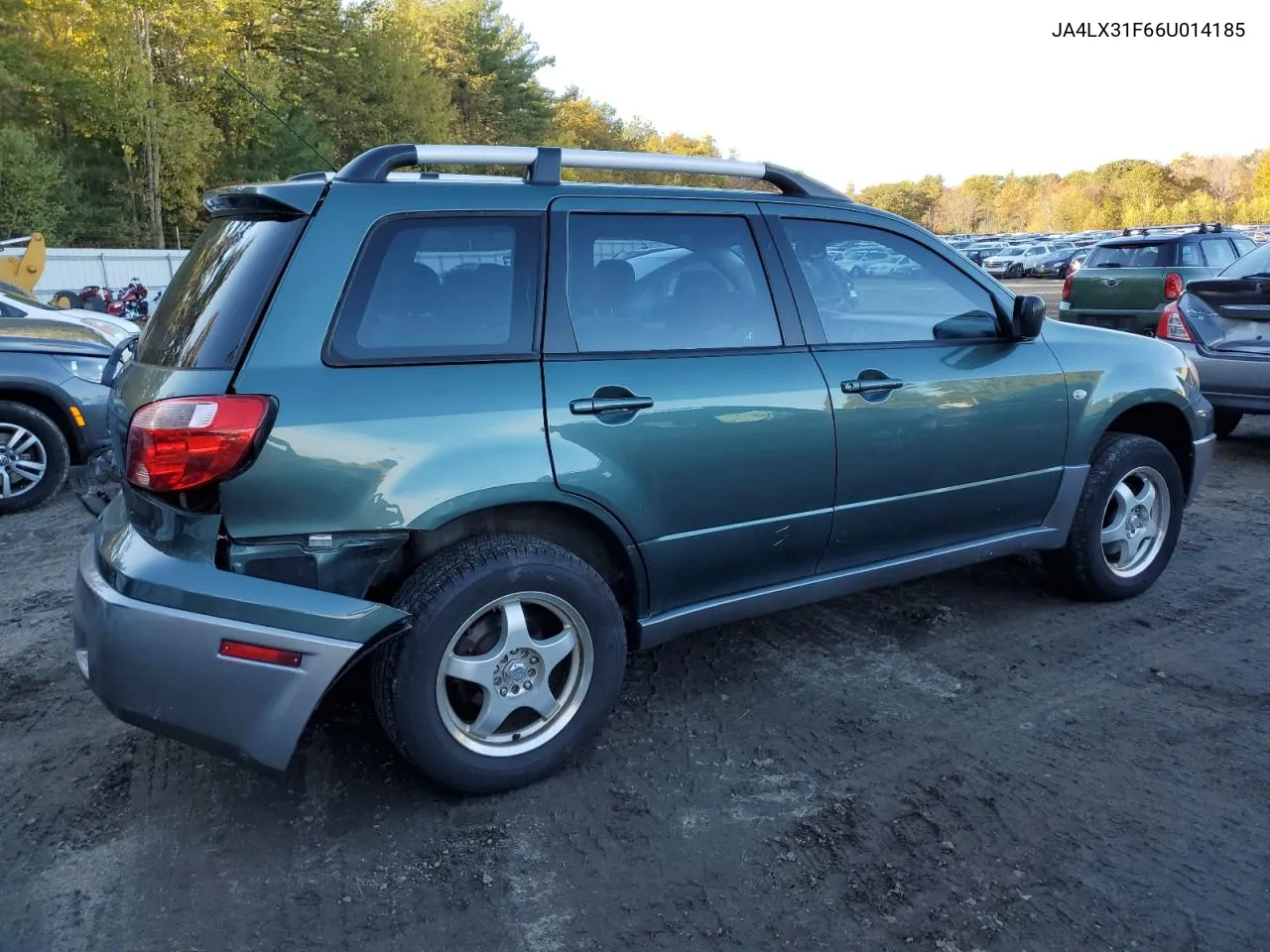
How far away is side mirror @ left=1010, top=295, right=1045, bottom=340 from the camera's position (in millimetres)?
3955

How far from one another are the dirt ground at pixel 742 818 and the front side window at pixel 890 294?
1.27 meters

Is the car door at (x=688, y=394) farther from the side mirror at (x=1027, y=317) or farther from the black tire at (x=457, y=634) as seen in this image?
the side mirror at (x=1027, y=317)

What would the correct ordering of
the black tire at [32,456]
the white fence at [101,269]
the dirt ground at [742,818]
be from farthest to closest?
the white fence at [101,269] → the black tire at [32,456] → the dirt ground at [742,818]

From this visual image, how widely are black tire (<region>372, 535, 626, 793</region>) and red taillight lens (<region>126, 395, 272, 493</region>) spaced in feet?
1.95

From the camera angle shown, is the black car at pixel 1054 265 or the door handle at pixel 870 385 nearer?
the door handle at pixel 870 385

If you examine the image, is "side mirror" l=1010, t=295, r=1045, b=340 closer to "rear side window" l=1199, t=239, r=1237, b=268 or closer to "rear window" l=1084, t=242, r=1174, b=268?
"rear window" l=1084, t=242, r=1174, b=268

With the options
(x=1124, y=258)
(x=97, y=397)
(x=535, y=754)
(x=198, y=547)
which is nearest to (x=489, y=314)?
(x=198, y=547)

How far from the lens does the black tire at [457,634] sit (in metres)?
2.80

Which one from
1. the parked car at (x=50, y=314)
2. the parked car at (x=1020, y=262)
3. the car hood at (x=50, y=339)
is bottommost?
the parked car at (x=1020, y=262)

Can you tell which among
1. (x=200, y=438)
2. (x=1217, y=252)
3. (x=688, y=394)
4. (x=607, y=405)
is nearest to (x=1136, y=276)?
(x=1217, y=252)

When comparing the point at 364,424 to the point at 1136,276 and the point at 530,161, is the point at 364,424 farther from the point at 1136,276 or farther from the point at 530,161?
the point at 1136,276

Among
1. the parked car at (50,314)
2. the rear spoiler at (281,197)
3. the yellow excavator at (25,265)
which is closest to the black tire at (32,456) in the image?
the parked car at (50,314)

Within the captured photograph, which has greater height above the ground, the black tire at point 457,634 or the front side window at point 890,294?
the front side window at point 890,294

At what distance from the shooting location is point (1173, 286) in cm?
1231
